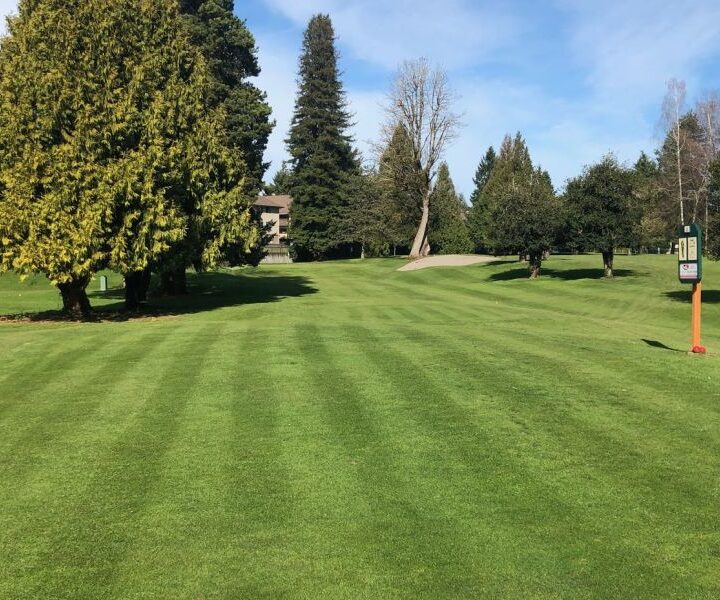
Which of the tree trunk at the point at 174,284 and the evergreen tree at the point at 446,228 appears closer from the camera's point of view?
the tree trunk at the point at 174,284

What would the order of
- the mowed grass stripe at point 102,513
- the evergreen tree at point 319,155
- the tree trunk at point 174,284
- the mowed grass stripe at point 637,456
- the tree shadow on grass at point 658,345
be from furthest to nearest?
the evergreen tree at point 319,155, the tree trunk at point 174,284, the tree shadow on grass at point 658,345, the mowed grass stripe at point 637,456, the mowed grass stripe at point 102,513

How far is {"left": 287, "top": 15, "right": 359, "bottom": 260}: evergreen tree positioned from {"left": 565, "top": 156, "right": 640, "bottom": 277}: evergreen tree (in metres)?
39.2

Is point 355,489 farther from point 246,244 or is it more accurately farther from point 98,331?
point 246,244

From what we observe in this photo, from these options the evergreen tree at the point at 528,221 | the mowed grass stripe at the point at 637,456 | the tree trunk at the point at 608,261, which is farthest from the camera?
the evergreen tree at the point at 528,221

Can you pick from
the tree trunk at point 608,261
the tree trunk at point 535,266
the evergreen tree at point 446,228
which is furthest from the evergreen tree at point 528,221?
the evergreen tree at point 446,228

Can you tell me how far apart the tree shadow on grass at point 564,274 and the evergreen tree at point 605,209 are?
3253mm

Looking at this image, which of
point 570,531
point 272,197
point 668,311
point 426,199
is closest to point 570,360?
point 570,531

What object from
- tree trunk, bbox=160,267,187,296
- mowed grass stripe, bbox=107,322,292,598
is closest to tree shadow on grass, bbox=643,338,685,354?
mowed grass stripe, bbox=107,322,292,598

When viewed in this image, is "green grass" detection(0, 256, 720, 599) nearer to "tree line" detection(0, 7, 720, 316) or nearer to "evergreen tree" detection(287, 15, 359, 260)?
"tree line" detection(0, 7, 720, 316)

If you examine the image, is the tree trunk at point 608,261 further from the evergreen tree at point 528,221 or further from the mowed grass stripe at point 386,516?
the mowed grass stripe at point 386,516

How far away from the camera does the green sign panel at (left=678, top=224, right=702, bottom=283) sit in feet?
38.8

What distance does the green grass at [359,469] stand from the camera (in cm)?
432

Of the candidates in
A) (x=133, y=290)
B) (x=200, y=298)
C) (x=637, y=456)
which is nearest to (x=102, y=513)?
(x=637, y=456)

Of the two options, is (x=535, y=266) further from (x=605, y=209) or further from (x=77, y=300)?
(x=77, y=300)
